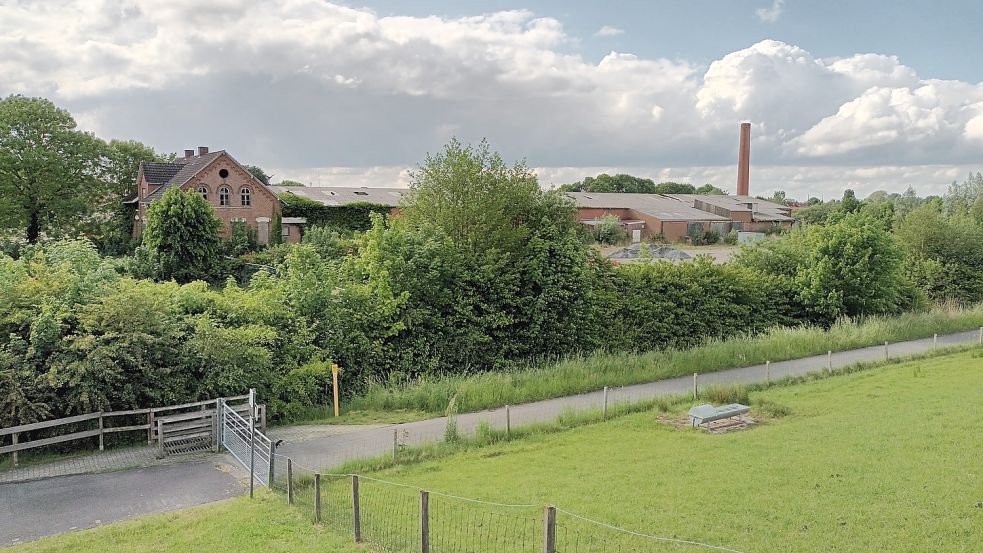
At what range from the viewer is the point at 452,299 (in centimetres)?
2425

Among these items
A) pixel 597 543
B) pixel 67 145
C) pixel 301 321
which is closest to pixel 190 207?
pixel 67 145

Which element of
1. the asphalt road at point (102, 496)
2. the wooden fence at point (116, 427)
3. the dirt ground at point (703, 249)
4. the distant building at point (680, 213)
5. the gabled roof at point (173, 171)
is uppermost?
the gabled roof at point (173, 171)

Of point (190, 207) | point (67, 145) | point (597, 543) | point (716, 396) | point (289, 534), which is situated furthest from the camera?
point (67, 145)

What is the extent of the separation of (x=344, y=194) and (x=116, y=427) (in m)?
55.1

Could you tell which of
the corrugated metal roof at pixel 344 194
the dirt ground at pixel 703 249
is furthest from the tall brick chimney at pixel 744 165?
the corrugated metal roof at pixel 344 194

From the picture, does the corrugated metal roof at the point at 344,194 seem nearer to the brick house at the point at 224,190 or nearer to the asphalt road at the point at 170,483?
the brick house at the point at 224,190

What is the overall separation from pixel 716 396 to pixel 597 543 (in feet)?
35.5

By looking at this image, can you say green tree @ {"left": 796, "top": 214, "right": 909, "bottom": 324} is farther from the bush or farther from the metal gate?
the bush

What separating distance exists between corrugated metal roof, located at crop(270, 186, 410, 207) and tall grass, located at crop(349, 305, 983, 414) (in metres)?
42.2

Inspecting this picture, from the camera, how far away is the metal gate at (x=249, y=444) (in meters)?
13.0

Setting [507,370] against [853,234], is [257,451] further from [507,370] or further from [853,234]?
[853,234]

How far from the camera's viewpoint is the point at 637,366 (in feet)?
80.2

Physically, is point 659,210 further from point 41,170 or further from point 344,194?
point 41,170

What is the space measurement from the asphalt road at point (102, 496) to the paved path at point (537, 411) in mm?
1922
